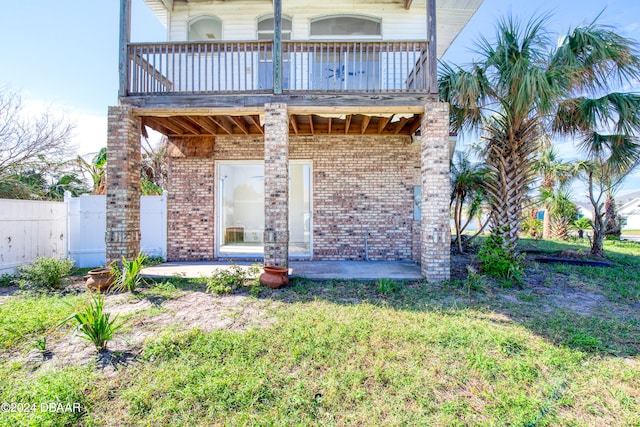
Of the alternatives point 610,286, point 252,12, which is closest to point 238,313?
point 610,286

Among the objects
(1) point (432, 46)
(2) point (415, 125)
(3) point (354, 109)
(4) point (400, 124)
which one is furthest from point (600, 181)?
(3) point (354, 109)

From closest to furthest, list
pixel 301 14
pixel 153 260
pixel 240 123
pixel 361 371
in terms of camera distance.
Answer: pixel 361 371 < pixel 240 123 < pixel 153 260 < pixel 301 14

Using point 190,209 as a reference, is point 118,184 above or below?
above

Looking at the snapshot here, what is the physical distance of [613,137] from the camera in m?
7.02

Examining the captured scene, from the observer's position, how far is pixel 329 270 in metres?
6.52

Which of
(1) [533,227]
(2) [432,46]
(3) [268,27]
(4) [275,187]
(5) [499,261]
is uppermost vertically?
(3) [268,27]

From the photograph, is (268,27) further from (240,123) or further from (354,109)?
(354,109)

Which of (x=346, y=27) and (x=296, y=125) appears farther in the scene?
(x=346, y=27)

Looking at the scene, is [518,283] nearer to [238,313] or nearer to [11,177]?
[238,313]

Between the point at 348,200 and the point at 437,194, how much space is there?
9.05 feet

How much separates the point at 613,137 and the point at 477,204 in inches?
127

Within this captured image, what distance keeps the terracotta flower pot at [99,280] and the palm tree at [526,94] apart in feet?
23.5

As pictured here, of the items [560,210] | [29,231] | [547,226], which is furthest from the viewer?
[547,226]

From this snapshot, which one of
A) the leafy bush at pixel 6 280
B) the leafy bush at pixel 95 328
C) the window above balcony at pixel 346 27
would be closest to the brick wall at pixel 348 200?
the window above balcony at pixel 346 27
